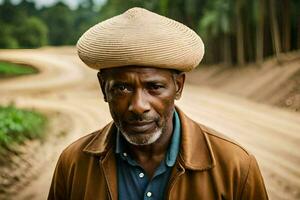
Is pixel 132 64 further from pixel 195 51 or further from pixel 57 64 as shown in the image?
pixel 57 64

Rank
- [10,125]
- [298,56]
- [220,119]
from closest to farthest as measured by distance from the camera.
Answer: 1. [298,56]
2. [220,119]
3. [10,125]

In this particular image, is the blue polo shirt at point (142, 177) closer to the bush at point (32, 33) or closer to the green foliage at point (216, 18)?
the bush at point (32, 33)

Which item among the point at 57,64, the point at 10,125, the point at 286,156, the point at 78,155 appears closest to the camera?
the point at 78,155

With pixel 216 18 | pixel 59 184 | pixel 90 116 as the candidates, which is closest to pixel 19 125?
pixel 90 116

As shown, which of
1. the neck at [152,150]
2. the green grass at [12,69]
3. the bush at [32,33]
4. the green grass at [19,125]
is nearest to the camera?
the neck at [152,150]

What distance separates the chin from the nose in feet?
0.35

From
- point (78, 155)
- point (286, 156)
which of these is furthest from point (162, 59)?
point (286, 156)

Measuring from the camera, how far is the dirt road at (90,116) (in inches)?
92.5

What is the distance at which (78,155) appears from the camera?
1.74m

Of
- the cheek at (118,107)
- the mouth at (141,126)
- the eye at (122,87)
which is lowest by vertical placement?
the mouth at (141,126)

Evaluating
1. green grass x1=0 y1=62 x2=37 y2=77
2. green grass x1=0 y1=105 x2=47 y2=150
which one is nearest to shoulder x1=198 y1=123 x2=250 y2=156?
green grass x1=0 y1=62 x2=37 y2=77

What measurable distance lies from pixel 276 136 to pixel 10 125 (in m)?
2.92

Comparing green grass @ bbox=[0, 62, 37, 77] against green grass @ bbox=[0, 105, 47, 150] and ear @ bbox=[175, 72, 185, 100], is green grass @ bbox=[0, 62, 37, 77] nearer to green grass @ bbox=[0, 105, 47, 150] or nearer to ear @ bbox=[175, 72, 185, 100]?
green grass @ bbox=[0, 105, 47, 150]

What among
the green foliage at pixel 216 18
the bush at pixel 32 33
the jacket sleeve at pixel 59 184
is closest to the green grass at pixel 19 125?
the bush at pixel 32 33
